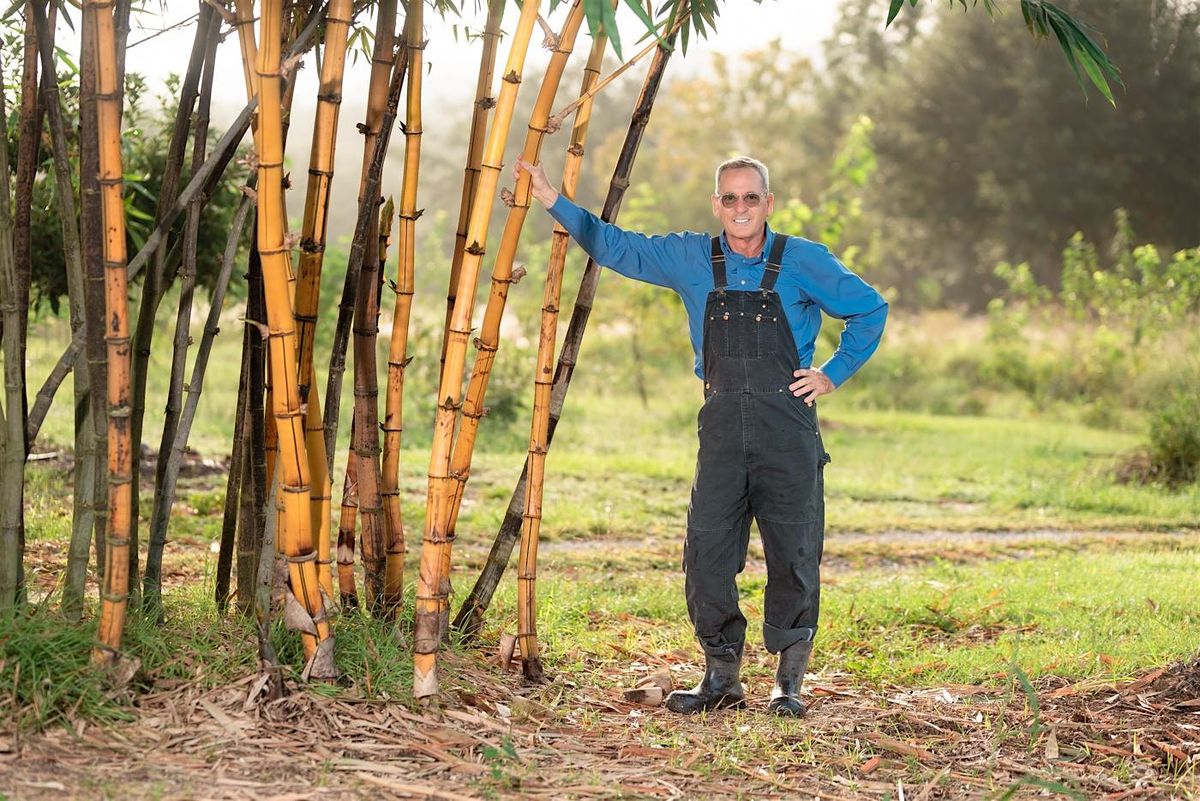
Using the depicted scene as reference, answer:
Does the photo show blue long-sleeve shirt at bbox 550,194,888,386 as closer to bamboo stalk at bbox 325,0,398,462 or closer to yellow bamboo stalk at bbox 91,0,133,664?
bamboo stalk at bbox 325,0,398,462

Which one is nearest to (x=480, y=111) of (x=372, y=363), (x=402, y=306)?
(x=402, y=306)

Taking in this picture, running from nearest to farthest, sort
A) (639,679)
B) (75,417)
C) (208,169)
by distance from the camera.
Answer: (208,169) → (75,417) → (639,679)

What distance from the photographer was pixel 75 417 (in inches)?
120

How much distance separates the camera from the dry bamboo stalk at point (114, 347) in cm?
265

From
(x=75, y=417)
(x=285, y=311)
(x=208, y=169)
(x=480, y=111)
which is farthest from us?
(x=480, y=111)

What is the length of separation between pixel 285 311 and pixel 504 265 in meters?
0.59

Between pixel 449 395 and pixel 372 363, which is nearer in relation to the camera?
pixel 449 395

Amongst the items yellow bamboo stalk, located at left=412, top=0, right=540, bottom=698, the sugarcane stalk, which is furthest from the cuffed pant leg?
the sugarcane stalk

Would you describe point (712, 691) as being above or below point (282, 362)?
below

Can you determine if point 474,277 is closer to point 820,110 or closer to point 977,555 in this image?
point 977,555

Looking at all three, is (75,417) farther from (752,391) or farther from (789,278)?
(789,278)

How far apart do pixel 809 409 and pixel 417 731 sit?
50.2 inches

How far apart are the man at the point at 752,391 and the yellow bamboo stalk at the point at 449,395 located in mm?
291

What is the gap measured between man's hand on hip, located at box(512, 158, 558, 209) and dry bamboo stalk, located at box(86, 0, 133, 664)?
2.87 ft
